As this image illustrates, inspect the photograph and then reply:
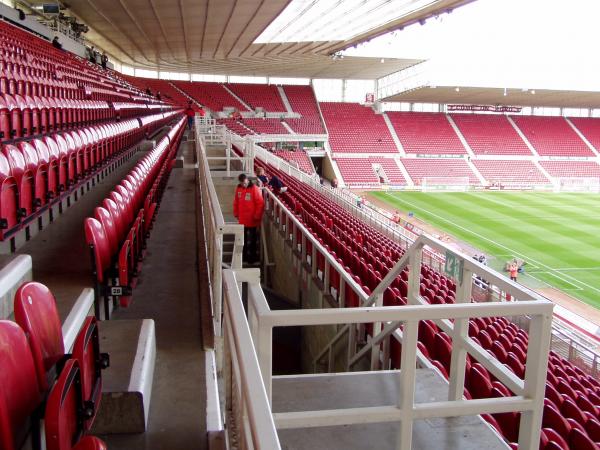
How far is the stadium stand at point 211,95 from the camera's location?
4176cm

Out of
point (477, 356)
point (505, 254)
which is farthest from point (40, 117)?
point (505, 254)

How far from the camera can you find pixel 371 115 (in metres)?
45.2

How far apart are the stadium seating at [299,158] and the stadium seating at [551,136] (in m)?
17.8

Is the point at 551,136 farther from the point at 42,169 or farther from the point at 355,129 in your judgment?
the point at 42,169

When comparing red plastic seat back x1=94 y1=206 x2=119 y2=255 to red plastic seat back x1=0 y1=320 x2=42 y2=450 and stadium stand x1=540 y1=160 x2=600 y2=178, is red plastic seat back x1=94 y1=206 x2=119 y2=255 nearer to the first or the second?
red plastic seat back x1=0 y1=320 x2=42 y2=450

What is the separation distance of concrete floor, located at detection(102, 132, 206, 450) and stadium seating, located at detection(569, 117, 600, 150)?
149 feet

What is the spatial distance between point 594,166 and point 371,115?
55.4 ft

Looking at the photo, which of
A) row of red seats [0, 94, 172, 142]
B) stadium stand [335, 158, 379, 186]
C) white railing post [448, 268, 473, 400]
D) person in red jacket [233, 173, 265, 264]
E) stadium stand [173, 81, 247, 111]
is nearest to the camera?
white railing post [448, 268, 473, 400]

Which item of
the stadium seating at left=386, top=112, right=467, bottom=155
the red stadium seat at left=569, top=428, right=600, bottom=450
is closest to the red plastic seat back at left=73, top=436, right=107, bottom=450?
the red stadium seat at left=569, top=428, right=600, bottom=450

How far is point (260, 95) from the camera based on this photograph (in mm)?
44906

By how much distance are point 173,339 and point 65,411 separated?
1569 millimetres

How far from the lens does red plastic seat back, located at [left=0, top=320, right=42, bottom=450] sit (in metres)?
1.45

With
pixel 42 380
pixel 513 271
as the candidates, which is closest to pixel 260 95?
pixel 513 271

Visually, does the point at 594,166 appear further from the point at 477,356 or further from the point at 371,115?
the point at 477,356
